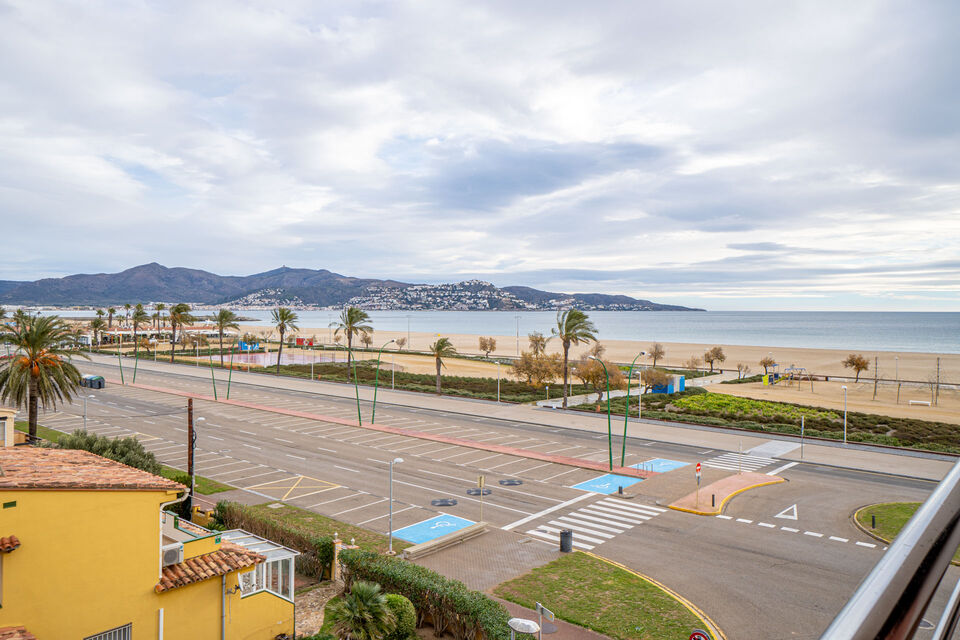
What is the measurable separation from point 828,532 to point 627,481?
35.1 ft

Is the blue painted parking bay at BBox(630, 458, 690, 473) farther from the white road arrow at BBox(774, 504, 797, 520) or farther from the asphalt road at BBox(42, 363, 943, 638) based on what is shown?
the white road arrow at BBox(774, 504, 797, 520)

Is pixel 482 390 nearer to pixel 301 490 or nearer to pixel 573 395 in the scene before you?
pixel 573 395

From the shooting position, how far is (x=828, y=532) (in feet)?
85.0

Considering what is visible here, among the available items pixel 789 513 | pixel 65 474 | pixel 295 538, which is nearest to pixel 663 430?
pixel 789 513

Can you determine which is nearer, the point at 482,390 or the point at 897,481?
the point at 897,481

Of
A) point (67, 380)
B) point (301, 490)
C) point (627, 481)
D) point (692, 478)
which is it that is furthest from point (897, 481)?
point (67, 380)

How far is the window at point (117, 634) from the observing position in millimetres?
13750

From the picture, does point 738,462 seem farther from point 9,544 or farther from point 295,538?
point 9,544

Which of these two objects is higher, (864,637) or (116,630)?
(864,637)

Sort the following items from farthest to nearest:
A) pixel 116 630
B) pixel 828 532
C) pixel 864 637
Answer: pixel 828 532
pixel 116 630
pixel 864 637

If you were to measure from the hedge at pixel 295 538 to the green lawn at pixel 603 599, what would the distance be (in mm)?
6575

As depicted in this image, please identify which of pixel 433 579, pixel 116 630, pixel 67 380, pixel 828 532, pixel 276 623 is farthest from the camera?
pixel 67 380

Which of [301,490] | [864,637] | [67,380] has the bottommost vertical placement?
[301,490]

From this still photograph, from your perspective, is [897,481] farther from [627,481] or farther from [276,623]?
[276,623]
